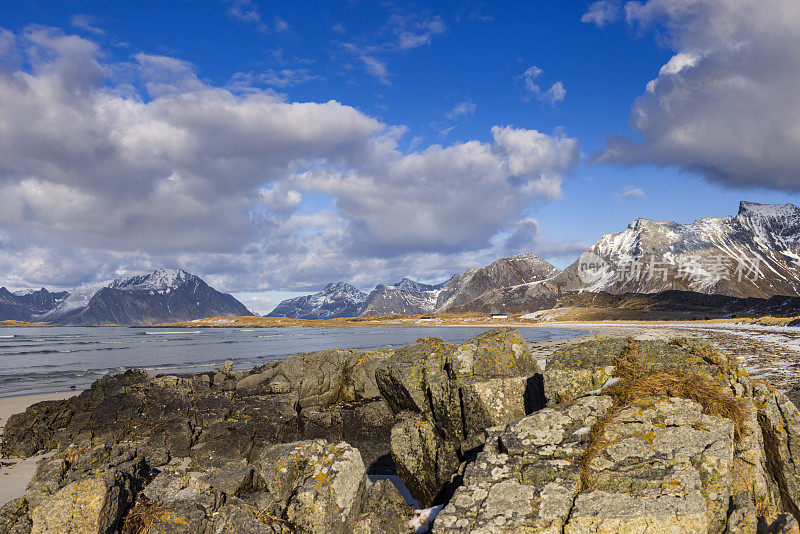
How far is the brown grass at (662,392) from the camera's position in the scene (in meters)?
7.02

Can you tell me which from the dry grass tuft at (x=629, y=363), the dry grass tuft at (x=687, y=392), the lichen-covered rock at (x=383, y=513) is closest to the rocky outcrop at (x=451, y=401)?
the lichen-covered rock at (x=383, y=513)

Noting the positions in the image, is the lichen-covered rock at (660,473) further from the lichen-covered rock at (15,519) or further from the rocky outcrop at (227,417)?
the rocky outcrop at (227,417)

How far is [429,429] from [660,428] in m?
5.41

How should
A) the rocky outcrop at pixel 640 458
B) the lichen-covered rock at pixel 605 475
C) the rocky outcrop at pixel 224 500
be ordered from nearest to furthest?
the lichen-covered rock at pixel 605 475 < the rocky outcrop at pixel 640 458 < the rocky outcrop at pixel 224 500

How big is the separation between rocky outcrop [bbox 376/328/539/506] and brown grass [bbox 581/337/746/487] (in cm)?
248

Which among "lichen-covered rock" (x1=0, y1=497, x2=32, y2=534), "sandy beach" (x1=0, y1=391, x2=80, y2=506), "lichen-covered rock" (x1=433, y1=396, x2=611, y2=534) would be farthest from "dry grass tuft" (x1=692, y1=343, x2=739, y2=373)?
"sandy beach" (x1=0, y1=391, x2=80, y2=506)

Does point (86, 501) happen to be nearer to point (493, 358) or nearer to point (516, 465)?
point (516, 465)

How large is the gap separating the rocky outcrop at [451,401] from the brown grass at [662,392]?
8.12 feet

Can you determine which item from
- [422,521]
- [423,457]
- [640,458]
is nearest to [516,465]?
[640,458]

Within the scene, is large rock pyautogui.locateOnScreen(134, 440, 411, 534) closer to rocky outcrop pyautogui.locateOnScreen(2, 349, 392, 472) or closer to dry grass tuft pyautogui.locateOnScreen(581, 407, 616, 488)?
dry grass tuft pyautogui.locateOnScreen(581, 407, 616, 488)

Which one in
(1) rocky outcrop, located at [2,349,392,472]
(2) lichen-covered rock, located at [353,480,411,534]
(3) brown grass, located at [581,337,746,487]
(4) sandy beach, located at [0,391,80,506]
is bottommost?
(4) sandy beach, located at [0,391,80,506]

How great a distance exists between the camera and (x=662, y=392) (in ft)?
25.3

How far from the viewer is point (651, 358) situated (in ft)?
29.9

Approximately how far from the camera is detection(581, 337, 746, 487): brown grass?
7023 millimetres
